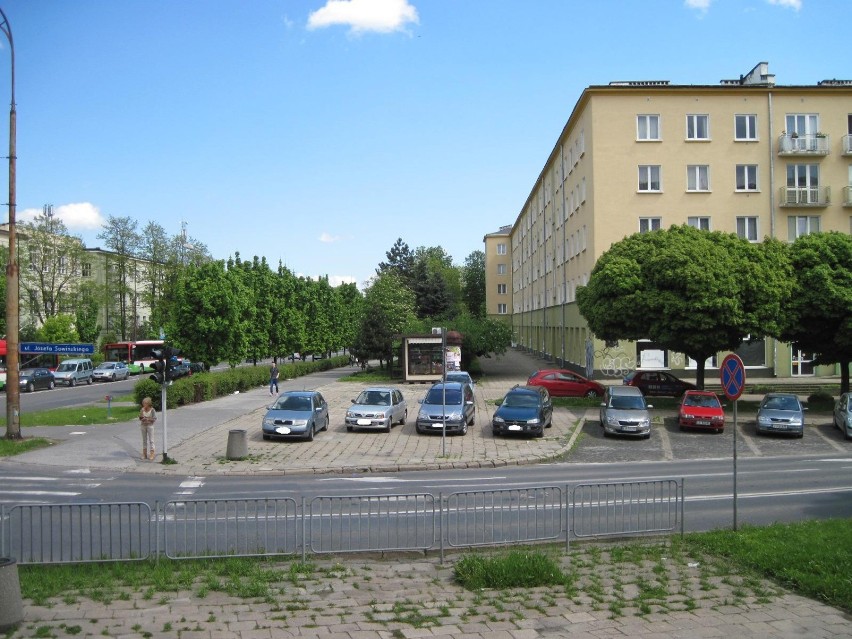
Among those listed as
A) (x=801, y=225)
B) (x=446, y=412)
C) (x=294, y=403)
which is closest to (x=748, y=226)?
(x=801, y=225)

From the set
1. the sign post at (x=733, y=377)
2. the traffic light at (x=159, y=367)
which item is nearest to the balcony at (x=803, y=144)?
the sign post at (x=733, y=377)

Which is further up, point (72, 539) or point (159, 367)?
point (159, 367)

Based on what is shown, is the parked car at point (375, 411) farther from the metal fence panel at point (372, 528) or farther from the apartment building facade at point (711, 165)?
the apartment building facade at point (711, 165)

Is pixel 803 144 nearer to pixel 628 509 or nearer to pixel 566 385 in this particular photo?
pixel 566 385

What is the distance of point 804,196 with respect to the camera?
43000 millimetres

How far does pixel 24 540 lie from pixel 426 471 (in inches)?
408

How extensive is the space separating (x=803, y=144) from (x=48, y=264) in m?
58.3

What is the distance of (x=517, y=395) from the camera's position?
25922 millimetres

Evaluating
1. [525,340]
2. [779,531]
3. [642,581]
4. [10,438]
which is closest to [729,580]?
[642,581]

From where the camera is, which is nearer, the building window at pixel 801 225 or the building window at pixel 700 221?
the building window at pixel 700 221

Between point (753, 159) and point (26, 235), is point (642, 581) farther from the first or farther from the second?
point (26, 235)

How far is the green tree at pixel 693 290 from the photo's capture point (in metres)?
28.3

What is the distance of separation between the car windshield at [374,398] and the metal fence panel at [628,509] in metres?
14.8

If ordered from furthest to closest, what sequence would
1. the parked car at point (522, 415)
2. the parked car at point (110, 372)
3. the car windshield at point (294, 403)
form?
the parked car at point (110, 372) → the parked car at point (522, 415) → the car windshield at point (294, 403)
